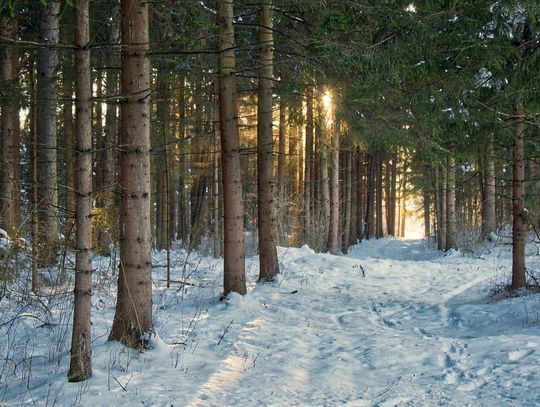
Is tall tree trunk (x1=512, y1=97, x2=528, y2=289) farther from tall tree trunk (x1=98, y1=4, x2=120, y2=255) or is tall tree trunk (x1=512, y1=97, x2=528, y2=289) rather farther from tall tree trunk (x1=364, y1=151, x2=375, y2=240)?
tall tree trunk (x1=364, y1=151, x2=375, y2=240)

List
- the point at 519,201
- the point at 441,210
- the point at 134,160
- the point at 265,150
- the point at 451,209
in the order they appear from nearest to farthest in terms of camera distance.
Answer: the point at 134,160 → the point at 519,201 → the point at 265,150 → the point at 451,209 → the point at 441,210

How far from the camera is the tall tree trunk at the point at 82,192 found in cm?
413

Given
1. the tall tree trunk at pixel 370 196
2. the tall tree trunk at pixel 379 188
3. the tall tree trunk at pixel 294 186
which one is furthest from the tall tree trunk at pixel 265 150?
the tall tree trunk at pixel 379 188

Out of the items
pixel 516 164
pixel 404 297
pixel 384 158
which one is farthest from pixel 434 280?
pixel 384 158

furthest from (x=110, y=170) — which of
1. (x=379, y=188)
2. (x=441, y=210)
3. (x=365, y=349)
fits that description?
(x=379, y=188)

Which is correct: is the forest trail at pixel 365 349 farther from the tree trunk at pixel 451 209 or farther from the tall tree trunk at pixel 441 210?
the tall tree trunk at pixel 441 210

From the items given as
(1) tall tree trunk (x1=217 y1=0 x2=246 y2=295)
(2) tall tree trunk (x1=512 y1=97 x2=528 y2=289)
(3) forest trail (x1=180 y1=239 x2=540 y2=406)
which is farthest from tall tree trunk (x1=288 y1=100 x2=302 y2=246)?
(2) tall tree trunk (x1=512 y1=97 x2=528 y2=289)

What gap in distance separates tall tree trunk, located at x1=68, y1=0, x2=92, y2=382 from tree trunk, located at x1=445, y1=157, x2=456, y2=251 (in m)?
16.2

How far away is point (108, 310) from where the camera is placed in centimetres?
723

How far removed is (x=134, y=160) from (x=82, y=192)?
1.10 meters

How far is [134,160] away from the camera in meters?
5.13

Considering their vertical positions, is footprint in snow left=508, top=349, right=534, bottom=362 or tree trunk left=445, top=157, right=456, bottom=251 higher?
tree trunk left=445, top=157, right=456, bottom=251

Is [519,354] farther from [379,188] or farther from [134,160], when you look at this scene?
[379,188]

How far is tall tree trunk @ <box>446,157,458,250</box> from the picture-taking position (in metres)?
18.5
